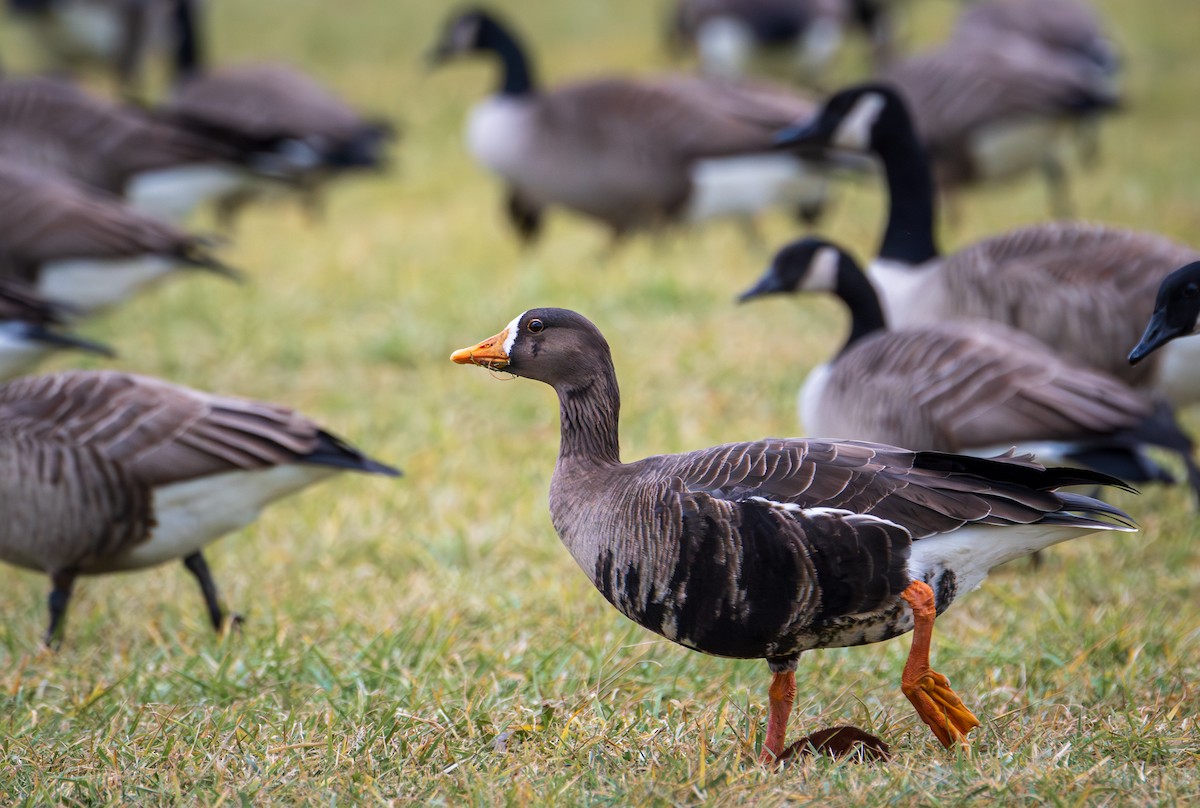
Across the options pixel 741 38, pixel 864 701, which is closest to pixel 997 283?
pixel 864 701

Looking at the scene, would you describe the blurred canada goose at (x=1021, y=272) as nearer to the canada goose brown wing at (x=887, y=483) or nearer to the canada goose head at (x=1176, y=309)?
the canada goose head at (x=1176, y=309)

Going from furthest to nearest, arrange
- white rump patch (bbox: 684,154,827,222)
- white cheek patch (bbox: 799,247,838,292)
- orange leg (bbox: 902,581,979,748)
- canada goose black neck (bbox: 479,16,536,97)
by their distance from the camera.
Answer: canada goose black neck (bbox: 479,16,536,97), white rump patch (bbox: 684,154,827,222), white cheek patch (bbox: 799,247,838,292), orange leg (bbox: 902,581,979,748)

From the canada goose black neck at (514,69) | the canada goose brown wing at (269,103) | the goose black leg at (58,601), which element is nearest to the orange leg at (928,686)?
the goose black leg at (58,601)

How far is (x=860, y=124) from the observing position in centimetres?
646

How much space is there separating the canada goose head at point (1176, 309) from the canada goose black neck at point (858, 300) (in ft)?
4.73

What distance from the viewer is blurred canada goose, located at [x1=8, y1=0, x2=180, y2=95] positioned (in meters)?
14.4

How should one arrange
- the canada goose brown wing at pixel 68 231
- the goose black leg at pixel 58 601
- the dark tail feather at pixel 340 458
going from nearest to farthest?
the dark tail feather at pixel 340 458 → the goose black leg at pixel 58 601 → the canada goose brown wing at pixel 68 231

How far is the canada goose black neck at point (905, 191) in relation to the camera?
6.31 m

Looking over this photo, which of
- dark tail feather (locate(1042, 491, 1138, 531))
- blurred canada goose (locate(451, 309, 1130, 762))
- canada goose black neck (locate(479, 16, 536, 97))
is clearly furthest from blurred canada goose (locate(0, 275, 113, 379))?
canada goose black neck (locate(479, 16, 536, 97))

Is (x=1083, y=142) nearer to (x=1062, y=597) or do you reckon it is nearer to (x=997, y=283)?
(x=997, y=283)

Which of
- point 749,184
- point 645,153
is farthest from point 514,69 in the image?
point 749,184

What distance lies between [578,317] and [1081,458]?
76.8 inches

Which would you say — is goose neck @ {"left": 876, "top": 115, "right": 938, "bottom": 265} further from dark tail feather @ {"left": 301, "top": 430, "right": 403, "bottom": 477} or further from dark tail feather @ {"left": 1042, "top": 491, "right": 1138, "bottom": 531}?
dark tail feather @ {"left": 1042, "top": 491, "right": 1138, "bottom": 531}

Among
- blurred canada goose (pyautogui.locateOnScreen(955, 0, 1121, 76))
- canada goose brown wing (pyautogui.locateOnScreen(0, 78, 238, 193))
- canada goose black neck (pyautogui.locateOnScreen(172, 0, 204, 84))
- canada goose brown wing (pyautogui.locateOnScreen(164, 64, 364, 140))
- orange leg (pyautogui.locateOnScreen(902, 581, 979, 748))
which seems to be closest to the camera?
orange leg (pyautogui.locateOnScreen(902, 581, 979, 748))
